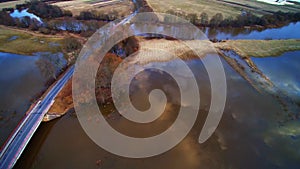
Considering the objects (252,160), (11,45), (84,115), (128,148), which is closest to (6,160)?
(84,115)

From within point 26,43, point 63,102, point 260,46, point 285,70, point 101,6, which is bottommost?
point 63,102

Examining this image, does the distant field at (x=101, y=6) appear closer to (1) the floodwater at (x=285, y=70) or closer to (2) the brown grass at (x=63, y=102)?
(2) the brown grass at (x=63, y=102)

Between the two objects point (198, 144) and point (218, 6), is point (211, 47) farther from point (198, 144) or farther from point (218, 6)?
point (218, 6)

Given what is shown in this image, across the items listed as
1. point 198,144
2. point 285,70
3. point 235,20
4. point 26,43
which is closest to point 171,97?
point 198,144

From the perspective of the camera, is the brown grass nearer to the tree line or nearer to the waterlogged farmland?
the waterlogged farmland

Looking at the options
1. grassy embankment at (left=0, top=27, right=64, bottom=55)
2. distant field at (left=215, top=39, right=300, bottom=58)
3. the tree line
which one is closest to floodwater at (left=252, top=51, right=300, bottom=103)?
distant field at (left=215, top=39, right=300, bottom=58)

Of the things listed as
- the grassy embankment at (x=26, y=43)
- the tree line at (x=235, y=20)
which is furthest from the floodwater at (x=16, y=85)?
the tree line at (x=235, y=20)
